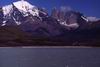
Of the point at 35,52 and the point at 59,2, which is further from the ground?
the point at 59,2

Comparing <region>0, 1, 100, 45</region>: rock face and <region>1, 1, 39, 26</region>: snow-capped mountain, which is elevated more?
<region>1, 1, 39, 26</region>: snow-capped mountain

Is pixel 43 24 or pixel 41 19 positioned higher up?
pixel 41 19

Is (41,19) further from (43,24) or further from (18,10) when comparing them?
(18,10)

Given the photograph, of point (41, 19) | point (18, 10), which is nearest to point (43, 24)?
point (41, 19)

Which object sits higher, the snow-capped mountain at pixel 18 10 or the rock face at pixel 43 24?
the snow-capped mountain at pixel 18 10

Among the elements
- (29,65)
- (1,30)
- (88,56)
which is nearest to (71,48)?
(88,56)

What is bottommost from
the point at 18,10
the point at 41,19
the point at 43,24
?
the point at 43,24

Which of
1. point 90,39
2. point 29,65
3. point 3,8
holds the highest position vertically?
point 3,8

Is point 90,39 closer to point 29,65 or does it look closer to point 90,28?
point 90,28
